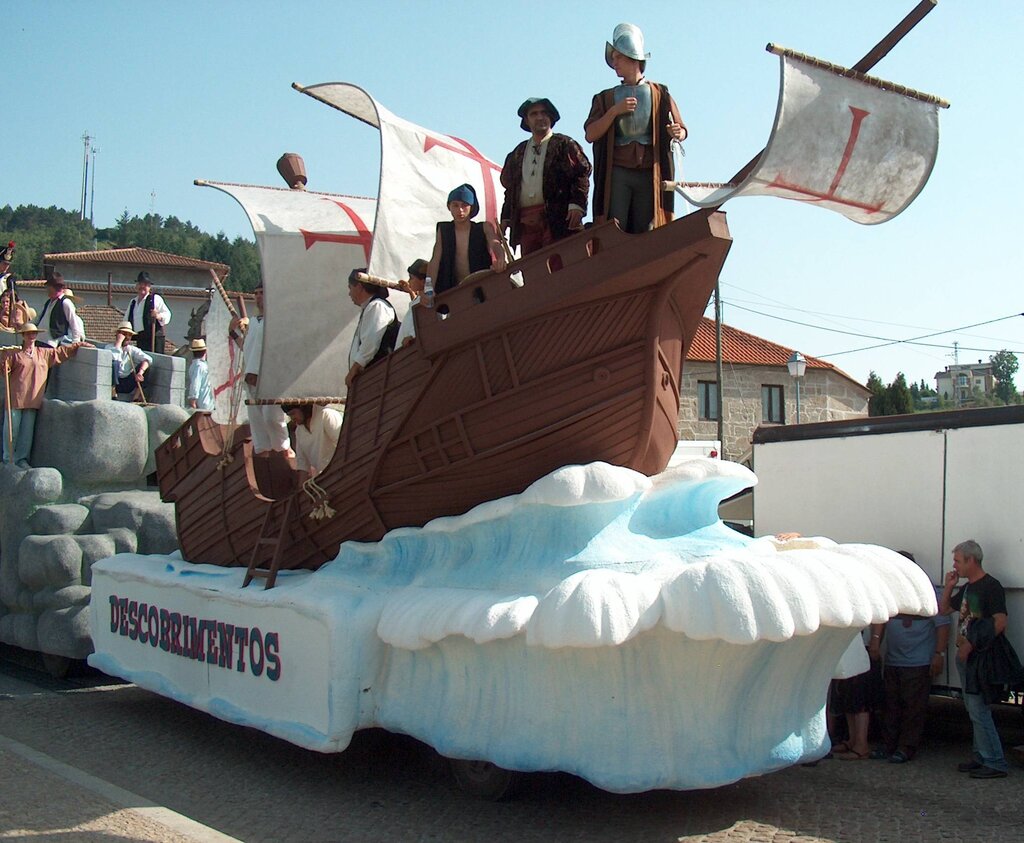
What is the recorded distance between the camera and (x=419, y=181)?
27.5 feet

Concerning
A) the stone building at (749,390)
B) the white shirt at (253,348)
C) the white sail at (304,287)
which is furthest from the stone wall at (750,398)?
the white shirt at (253,348)

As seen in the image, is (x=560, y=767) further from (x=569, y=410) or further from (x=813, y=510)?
(x=813, y=510)

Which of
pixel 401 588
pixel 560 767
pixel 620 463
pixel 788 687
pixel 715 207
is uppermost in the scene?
pixel 715 207

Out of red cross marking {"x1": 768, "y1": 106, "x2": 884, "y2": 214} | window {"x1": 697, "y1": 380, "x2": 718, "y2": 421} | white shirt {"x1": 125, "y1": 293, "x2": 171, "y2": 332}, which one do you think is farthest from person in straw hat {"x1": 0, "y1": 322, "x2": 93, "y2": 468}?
window {"x1": 697, "y1": 380, "x2": 718, "y2": 421}

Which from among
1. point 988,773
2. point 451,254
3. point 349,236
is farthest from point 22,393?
point 988,773

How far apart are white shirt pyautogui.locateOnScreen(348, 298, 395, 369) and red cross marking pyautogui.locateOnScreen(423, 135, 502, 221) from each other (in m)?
1.92

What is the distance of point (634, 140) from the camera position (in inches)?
241

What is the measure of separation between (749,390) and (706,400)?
4.23 feet

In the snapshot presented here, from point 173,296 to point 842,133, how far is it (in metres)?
37.7

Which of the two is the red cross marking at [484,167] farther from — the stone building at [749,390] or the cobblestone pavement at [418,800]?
the stone building at [749,390]

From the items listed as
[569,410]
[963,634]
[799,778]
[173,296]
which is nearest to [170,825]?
[569,410]

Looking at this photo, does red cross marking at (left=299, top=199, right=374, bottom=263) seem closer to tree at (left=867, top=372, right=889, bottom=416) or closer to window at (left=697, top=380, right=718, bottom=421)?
window at (left=697, top=380, right=718, bottom=421)

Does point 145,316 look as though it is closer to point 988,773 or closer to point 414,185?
point 414,185

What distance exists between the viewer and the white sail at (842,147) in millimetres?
5559
